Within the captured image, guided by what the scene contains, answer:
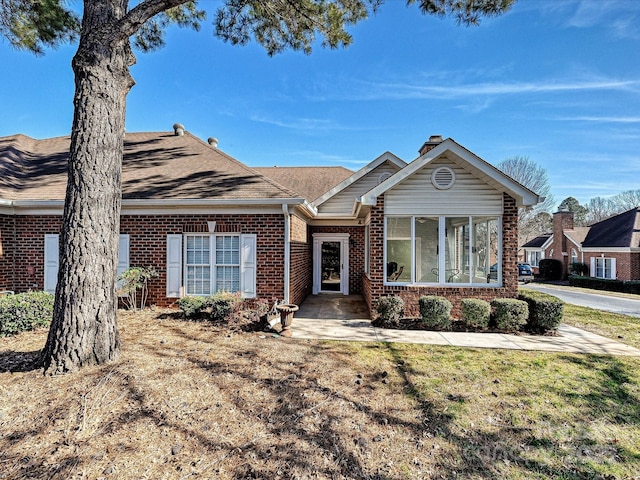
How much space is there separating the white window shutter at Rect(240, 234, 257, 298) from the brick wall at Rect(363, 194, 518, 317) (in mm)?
3272

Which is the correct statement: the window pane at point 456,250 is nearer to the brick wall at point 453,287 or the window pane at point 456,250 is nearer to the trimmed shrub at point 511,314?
the brick wall at point 453,287

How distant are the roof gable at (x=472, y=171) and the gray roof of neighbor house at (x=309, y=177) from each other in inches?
236

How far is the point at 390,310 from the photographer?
7.61 metres

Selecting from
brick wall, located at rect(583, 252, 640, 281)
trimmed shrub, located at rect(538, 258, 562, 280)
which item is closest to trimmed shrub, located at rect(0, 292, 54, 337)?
brick wall, located at rect(583, 252, 640, 281)

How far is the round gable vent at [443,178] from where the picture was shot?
818 cm

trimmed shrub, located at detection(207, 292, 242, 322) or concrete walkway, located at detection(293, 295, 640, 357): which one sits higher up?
trimmed shrub, located at detection(207, 292, 242, 322)

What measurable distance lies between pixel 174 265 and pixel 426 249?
7270mm

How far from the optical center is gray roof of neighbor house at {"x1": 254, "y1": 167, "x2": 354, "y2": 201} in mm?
14312

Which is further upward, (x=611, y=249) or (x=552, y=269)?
(x=611, y=249)

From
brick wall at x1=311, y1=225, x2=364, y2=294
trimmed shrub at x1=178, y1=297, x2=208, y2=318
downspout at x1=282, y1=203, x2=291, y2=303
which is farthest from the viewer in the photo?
brick wall at x1=311, y1=225, x2=364, y2=294

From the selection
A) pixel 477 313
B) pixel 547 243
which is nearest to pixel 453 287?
pixel 477 313

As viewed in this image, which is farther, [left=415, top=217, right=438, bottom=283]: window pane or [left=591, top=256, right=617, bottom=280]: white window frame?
[left=591, top=256, right=617, bottom=280]: white window frame

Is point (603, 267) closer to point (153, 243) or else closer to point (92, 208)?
point (153, 243)

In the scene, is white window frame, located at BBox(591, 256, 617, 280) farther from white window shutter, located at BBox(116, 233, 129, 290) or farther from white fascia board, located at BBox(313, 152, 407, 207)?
white window shutter, located at BBox(116, 233, 129, 290)
